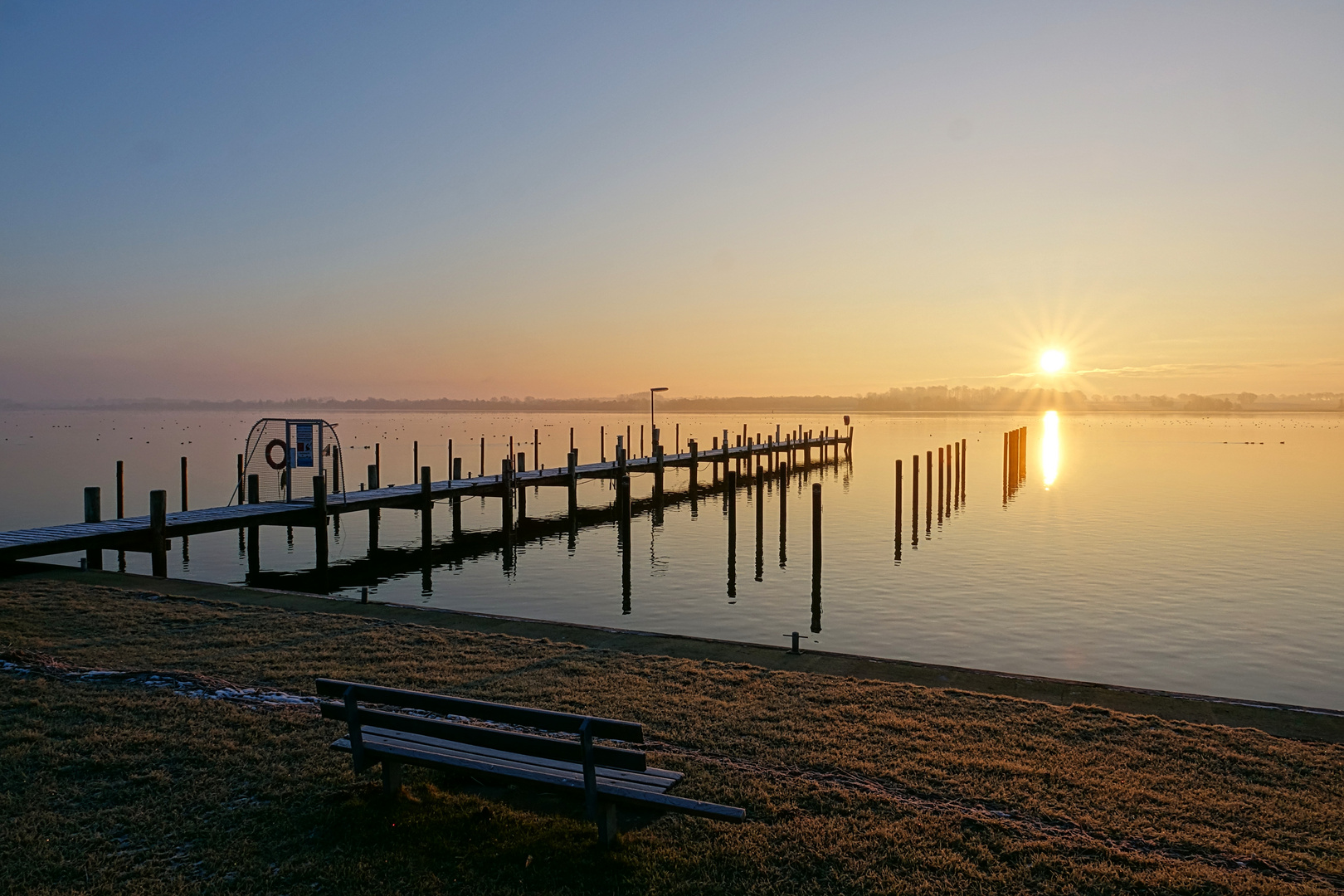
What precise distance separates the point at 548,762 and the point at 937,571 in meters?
24.5

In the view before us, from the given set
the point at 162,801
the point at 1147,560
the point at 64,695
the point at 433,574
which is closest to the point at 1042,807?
the point at 162,801

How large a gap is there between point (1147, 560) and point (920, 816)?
92.8ft

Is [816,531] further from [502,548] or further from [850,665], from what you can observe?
[502,548]

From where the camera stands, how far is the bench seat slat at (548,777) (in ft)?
18.0

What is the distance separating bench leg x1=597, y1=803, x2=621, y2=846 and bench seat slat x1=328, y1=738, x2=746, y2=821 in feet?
0.37

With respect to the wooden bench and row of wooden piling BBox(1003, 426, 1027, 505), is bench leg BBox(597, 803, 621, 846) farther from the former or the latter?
row of wooden piling BBox(1003, 426, 1027, 505)

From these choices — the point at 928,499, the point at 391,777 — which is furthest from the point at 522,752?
the point at 928,499

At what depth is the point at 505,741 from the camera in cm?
582

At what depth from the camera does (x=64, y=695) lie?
851 centimetres

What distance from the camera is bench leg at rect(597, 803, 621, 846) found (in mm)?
5734

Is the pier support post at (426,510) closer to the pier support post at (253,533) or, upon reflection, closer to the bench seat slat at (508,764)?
the pier support post at (253,533)

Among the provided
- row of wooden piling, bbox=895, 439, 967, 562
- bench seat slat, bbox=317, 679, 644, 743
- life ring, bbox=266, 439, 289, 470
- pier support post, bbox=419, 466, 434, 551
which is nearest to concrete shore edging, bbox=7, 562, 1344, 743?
bench seat slat, bbox=317, 679, 644, 743

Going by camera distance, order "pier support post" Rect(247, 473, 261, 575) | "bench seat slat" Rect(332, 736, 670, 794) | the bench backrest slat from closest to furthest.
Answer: the bench backrest slat, "bench seat slat" Rect(332, 736, 670, 794), "pier support post" Rect(247, 473, 261, 575)

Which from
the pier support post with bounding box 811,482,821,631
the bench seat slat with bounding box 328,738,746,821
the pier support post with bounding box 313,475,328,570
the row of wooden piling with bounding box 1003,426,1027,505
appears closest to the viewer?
the bench seat slat with bounding box 328,738,746,821
